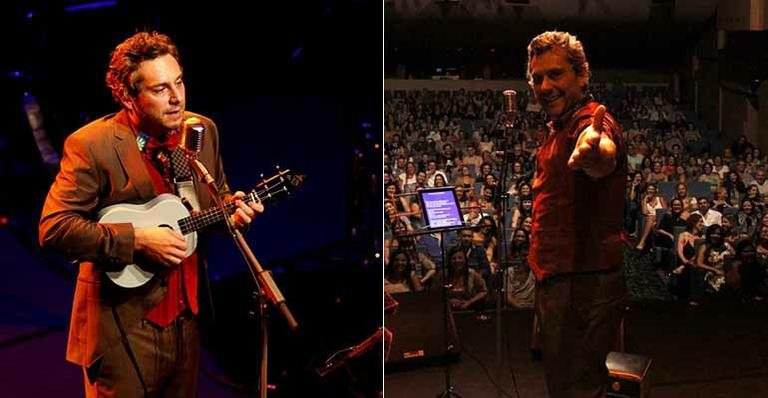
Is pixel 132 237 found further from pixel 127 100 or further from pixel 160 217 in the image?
pixel 127 100

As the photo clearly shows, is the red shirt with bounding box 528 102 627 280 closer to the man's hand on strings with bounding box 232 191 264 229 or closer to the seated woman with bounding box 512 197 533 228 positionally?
the seated woman with bounding box 512 197 533 228

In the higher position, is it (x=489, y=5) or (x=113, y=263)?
(x=489, y=5)

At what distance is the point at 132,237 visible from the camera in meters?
2.65

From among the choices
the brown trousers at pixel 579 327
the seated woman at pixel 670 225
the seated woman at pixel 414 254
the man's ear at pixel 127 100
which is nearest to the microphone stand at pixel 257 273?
the man's ear at pixel 127 100

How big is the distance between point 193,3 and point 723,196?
2.55 meters

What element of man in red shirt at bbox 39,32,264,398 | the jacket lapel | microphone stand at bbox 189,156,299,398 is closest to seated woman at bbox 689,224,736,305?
microphone stand at bbox 189,156,299,398

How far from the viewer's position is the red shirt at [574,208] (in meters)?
3.60

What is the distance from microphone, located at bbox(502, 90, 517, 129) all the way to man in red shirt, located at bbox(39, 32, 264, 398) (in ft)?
4.78

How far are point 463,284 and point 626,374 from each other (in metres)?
0.87

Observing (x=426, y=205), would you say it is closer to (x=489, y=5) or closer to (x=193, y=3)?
(x=489, y=5)

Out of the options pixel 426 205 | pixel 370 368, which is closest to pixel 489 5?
pixel 426 205

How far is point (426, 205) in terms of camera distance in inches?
158

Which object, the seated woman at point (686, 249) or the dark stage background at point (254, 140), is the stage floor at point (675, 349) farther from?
the dark stage background at point (254, 140)

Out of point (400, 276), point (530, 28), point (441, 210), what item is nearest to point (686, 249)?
point (441, 210)
